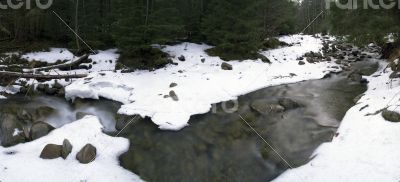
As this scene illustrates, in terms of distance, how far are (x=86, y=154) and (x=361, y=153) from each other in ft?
26.2

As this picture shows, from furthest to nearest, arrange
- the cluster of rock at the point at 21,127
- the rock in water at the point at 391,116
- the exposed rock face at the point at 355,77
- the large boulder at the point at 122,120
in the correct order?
1. the exposed rock face at the point at 355,77
2. the large boulder at the point at 122,120
3. the cluster of rock at the point at 21,127
4. the rock in water at the point at 391,116

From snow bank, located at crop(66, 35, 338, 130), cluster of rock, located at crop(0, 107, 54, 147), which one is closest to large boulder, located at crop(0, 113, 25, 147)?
cluster of rock, located at crop(0, 107, 54, 147)

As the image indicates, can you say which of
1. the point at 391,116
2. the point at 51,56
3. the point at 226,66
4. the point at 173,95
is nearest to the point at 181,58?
the point at 226,66

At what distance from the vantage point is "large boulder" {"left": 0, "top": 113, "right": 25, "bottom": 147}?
11.0 m

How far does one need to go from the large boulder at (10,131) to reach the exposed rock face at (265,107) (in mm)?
9200

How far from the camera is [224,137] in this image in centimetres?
1231

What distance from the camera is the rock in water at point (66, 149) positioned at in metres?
10.3

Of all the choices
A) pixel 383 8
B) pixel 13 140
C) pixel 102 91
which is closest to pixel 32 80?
pixel 102 91

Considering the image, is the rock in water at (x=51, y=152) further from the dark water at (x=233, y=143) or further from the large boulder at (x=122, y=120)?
the large boulder at (x=122, y=120)

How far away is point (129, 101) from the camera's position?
1534 cm

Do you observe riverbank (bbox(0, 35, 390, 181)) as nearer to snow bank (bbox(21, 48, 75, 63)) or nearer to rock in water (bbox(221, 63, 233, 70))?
rock in water (bbox(221, 63, 233, 70))

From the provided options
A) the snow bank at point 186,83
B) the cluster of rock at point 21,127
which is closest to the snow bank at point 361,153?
the snow bank at point 186,83

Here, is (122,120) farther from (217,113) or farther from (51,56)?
(51,56)

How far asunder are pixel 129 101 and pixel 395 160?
35.7ft
